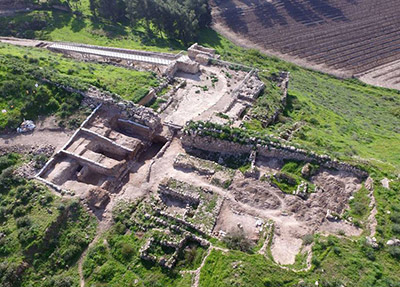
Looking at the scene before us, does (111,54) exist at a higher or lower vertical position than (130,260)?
higher

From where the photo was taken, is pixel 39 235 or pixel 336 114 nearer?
pixel 39 235

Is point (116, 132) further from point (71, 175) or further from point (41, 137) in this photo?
point (41, 137)

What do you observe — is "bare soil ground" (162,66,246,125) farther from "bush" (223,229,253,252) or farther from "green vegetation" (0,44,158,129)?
"bush" (223,229,253,252)

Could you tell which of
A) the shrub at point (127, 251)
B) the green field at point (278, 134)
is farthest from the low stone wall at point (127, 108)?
the shrub at point (127, 251)

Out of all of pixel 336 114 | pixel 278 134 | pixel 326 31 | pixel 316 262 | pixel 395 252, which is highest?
pixel 278 134

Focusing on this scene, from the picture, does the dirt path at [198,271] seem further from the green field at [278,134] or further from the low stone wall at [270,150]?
the low stone wall at [270,150]

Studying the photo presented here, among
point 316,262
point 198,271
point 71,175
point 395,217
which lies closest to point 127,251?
point 198,271

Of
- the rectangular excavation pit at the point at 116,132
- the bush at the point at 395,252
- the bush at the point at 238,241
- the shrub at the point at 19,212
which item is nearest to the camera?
the bush at the point at 395,252

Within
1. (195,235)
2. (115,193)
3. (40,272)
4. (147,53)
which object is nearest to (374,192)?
(195,235)
